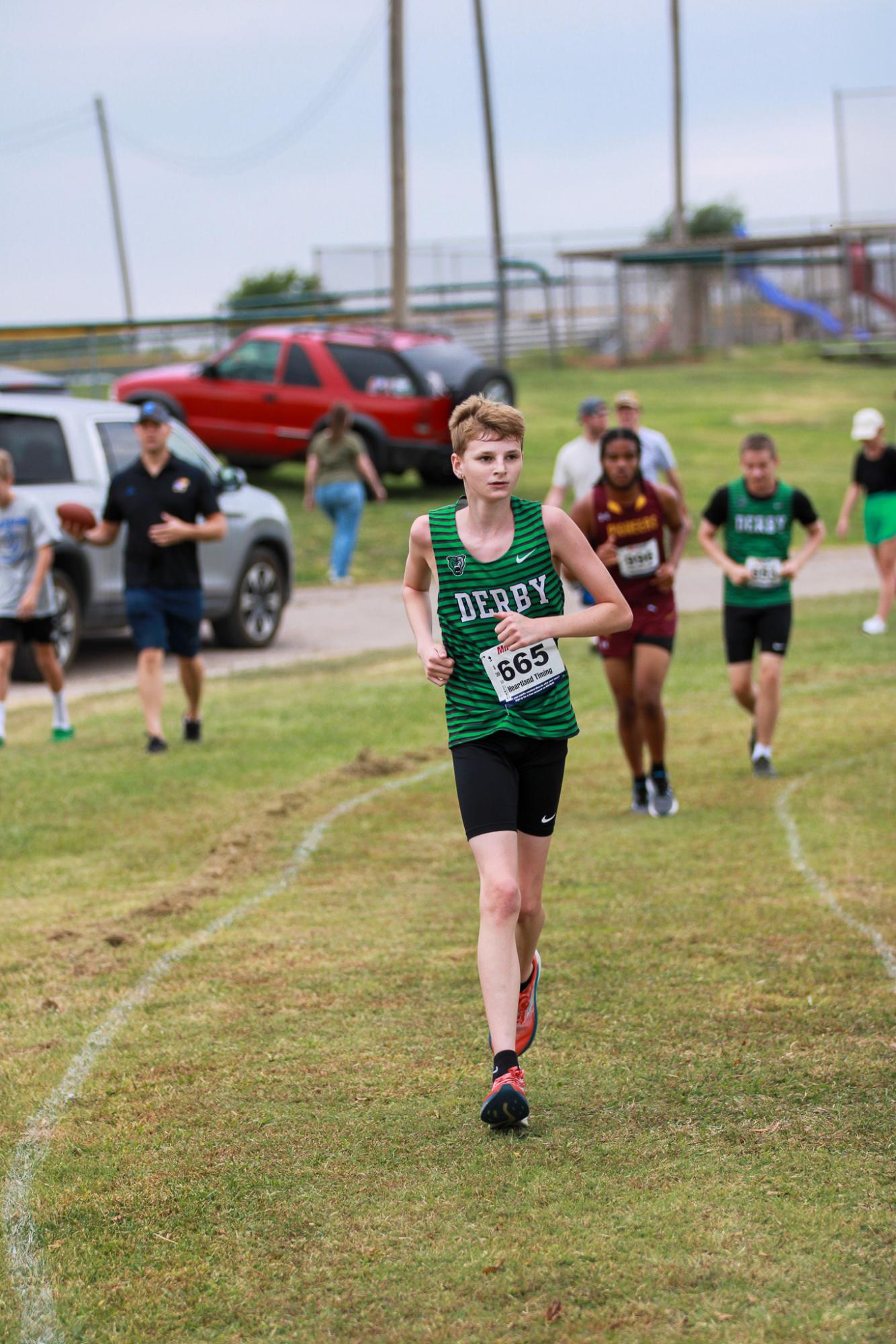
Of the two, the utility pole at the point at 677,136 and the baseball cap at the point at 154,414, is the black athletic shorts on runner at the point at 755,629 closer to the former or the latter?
the baseball cap at the point at 154,414

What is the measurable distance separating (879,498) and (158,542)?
24.2 ft

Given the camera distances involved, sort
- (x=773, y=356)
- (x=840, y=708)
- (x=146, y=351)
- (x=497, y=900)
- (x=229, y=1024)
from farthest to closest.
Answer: (x=773, y=356) < (x=146, y=351) < (x=840, y=708) < (x=229, y=1024) < (x=497, y=900)

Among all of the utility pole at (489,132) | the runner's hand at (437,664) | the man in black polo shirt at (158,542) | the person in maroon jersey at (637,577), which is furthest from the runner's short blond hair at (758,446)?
the utility pole at (489,132)

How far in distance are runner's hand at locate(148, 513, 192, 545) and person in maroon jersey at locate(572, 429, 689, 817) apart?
281cm

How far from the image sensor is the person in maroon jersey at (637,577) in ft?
28.2

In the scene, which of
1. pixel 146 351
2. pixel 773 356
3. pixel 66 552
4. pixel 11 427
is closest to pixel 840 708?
pixel 66 552

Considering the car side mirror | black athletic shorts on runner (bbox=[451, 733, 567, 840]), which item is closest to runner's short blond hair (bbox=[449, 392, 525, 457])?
black athletic shorts on runner (bbox=[451, 733, 567, 840])

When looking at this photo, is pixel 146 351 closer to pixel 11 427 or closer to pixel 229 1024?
pixel 11 427

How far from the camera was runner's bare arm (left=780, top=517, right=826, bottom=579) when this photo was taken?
31.2 feet

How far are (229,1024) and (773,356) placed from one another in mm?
39655

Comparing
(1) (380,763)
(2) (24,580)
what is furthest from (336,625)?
(1) (380,763)

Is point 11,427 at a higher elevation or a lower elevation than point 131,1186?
higher

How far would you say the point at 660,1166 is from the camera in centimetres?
430

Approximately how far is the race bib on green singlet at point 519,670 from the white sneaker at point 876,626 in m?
11.0
